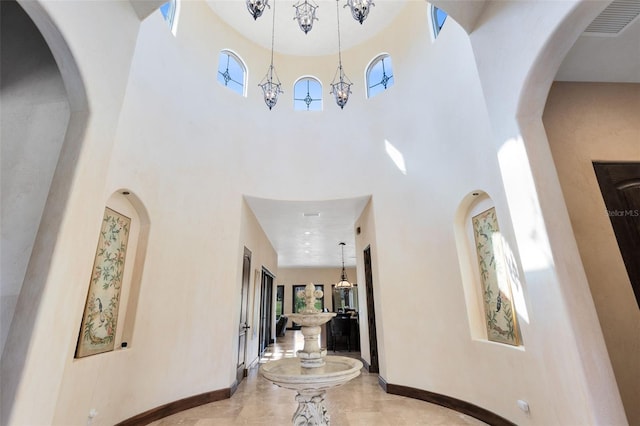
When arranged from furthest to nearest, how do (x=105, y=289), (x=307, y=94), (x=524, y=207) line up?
1. (x=307, y=94)
2. (x=105, y=289)
3. (x=524, y=207)

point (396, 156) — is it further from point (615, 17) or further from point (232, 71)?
point (232, 71)

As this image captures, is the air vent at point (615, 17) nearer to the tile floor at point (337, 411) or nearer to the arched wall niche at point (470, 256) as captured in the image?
the arched wall niche at point (470, 256)

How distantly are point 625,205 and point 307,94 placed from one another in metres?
5.01

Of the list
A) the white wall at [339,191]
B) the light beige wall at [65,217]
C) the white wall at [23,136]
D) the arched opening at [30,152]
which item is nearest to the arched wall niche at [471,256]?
the white wall at [339,191]

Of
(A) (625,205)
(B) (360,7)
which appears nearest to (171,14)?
(B) (360,7)

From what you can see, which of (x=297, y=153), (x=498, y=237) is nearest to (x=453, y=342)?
(x=498, y=237)

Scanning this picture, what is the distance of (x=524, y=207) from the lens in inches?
74.3

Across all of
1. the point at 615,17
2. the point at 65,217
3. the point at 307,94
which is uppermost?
the point at 307,94

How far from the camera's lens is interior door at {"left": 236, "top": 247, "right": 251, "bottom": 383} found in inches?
200

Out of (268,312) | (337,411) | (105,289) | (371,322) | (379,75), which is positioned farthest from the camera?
(268,312)

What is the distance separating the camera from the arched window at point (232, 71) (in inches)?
202

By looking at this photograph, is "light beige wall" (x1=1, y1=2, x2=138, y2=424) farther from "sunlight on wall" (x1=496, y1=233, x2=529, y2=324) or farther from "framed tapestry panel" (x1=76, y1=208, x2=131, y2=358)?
"sunlight on wall" (x1=496, y1=233, x2=529, y2=324)

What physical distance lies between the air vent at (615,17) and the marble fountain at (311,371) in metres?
2.92

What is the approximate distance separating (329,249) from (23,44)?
856cm
